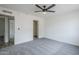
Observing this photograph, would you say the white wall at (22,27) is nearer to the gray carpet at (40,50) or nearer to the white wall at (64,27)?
the gray carpet at (40,50)

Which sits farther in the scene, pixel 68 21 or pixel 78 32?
pixel 68 21

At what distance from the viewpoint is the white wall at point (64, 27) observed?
18.1 ft

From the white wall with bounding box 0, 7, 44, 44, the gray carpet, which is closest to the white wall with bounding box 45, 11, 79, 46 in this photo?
the gray carpet

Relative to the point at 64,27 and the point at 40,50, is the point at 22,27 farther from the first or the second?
the point at 64,27

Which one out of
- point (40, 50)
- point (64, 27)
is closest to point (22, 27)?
point (40, 50)

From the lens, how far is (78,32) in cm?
528

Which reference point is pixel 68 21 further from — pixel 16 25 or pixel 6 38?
pixel 6 38

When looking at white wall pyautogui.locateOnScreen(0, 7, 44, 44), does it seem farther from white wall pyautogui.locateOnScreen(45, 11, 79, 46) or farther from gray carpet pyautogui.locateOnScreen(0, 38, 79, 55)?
white wall pyautogui.locateOnScreen(45, 11, 79, 46)

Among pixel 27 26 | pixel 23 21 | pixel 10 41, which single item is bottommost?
pixel 10 41

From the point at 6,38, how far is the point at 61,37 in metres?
4.88

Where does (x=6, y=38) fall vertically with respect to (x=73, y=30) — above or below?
below

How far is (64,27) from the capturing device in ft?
21.2
